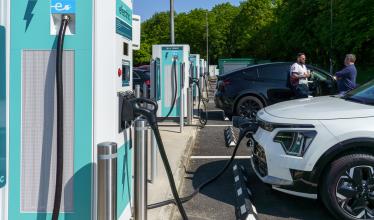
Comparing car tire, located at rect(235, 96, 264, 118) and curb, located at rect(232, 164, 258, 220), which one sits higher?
car tire, located at rect(235, 96, 264, 118)

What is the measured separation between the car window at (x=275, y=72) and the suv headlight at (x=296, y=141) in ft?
23.2

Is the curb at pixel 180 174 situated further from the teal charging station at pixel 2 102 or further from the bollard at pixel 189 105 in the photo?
the teal charging station at pixel 2 102

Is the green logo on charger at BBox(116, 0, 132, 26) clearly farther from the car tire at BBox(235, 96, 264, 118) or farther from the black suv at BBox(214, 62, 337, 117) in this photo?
the car tire at BBox(235, 96, 264, 118)

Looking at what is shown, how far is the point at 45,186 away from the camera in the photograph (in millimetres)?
3357

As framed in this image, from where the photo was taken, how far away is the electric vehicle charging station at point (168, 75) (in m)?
11.3

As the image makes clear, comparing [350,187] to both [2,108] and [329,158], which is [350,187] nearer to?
[329,158]

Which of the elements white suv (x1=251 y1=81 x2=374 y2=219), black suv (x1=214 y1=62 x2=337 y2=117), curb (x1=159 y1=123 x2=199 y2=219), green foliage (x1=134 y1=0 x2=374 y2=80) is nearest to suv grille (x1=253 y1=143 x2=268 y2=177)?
white suv (x1=251 y1=81 x2=374 y2=219)

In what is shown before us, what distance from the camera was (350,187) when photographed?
470 centimetres

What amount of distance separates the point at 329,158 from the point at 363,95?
1.26m

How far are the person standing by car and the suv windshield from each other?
5.07 meters

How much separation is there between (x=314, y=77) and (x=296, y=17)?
40934 mm

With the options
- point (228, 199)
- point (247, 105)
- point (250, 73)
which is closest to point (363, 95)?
point (228, 199)

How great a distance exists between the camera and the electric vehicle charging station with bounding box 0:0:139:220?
327cm

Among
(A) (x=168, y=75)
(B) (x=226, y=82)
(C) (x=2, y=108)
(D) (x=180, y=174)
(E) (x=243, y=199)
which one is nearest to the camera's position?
(C) (x=2, y=108)
